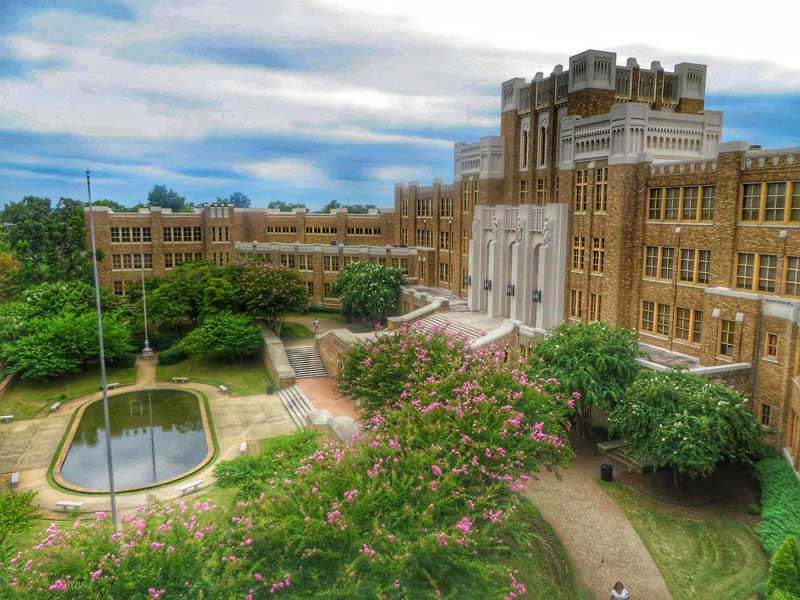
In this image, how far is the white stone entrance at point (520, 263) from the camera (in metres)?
39.6

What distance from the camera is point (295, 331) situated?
2181 inches

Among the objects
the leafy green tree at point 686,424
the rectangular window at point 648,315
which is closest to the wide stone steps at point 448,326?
the rectangular window at point 648,315

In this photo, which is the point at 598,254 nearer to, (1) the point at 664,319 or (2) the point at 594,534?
(1) the point at 664,319

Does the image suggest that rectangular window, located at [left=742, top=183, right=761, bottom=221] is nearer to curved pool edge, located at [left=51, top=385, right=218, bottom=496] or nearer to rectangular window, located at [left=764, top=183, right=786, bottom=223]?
rectangular window, located at [left=764, top=183, right=786, bottom=223]

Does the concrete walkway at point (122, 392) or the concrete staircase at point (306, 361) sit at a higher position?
the concrete staircase at point (306, 361)

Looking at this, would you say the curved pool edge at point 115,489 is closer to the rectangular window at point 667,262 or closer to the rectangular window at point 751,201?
the rectangular window at point 667,262

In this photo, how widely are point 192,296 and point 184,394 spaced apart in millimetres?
12891

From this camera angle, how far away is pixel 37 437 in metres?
34.2

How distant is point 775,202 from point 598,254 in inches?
424

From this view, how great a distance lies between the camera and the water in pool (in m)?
29.3

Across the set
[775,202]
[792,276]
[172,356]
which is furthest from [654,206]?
[172,356]

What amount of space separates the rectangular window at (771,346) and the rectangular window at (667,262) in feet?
25.0

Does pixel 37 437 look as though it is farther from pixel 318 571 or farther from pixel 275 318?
pixel 318 571

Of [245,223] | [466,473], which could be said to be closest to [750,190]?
[466,473]
